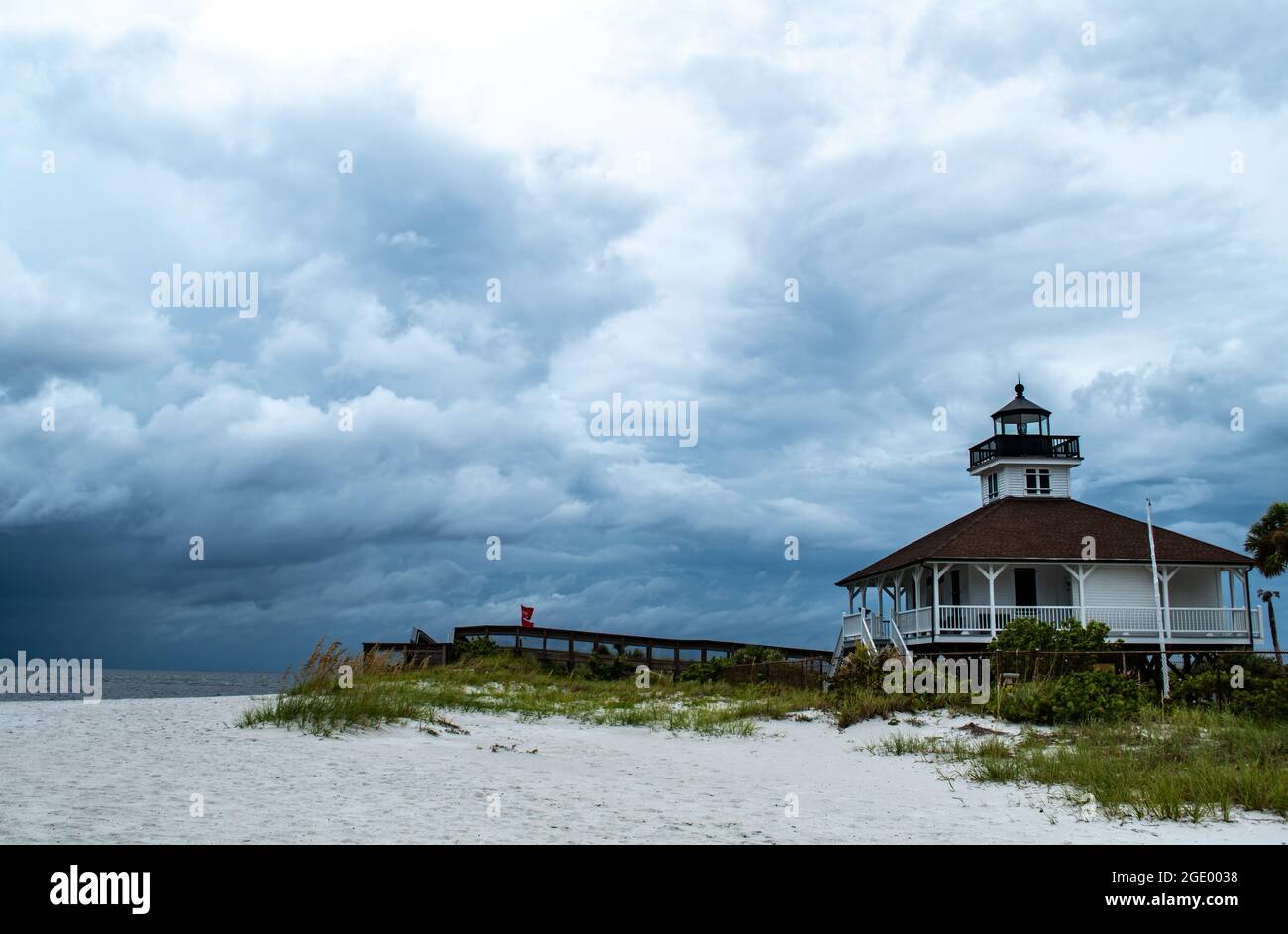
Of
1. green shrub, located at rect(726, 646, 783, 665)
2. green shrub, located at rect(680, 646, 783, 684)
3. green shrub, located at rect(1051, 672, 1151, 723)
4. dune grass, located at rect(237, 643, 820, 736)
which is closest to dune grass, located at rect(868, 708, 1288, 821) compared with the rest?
green shrub, located at rect(1051, 672, 1151, 723)

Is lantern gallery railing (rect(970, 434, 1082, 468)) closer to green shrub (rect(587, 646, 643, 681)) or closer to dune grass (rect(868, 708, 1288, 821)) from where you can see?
green shrub (rect(587, 646, 643, 681))

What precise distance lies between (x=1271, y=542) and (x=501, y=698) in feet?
76.7

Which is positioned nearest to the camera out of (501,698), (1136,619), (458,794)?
(458,794)

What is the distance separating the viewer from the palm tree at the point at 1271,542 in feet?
94.9

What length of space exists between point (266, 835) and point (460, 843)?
1.29 m

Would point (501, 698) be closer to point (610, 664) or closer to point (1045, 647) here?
point (610, 664)

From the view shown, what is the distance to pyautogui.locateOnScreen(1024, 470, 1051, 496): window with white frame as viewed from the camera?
37.0 metres

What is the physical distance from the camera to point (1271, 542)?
96.2 ft

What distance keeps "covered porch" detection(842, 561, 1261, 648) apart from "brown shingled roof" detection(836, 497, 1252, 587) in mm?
372

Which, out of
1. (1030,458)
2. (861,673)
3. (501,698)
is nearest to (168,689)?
(501,698)

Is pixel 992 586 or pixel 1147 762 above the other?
pixel 992 586

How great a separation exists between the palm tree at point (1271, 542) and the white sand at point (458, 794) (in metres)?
21.7
